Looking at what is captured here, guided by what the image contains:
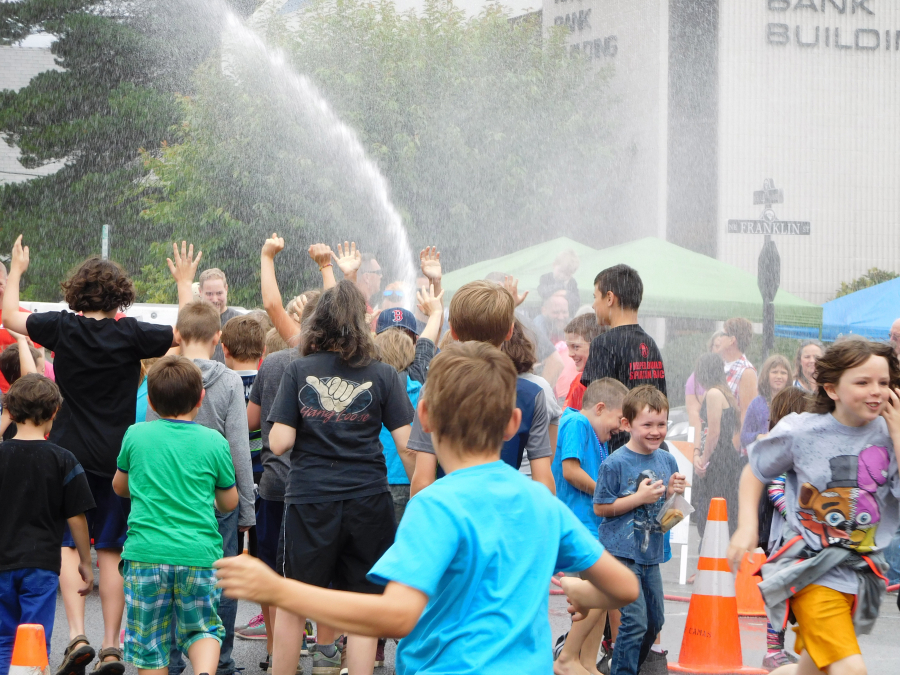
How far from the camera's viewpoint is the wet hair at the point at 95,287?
17.2 feet

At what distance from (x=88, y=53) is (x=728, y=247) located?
20.6 meters

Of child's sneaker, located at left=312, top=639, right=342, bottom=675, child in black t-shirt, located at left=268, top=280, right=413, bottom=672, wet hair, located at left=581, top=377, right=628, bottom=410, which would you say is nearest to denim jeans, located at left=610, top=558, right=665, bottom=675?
wet hair, located at left=581, top=377, right=628, bottom=410

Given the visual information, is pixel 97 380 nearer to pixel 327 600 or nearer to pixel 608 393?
pixel 608 393

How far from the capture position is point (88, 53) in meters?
31.2

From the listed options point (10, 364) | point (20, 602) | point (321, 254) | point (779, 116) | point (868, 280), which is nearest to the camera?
point (20, 602)

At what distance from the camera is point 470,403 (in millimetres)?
2246

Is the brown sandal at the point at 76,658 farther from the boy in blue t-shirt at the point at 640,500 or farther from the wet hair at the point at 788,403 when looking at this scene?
the wet hair at the point at 788,403

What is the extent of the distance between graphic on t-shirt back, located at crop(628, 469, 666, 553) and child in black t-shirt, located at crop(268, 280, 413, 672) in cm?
116

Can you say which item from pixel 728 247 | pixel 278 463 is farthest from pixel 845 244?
pixel 278 463

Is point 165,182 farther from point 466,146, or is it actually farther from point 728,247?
point 728,247

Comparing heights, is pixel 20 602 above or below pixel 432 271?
below

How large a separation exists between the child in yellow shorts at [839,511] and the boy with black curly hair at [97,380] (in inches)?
117

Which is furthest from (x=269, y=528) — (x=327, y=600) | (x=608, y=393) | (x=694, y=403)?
(x=694, y=403)

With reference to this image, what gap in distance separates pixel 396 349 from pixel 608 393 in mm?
1104
